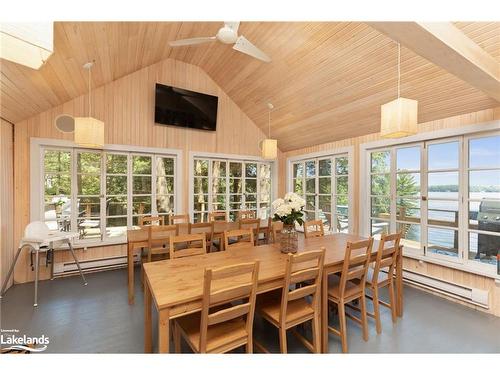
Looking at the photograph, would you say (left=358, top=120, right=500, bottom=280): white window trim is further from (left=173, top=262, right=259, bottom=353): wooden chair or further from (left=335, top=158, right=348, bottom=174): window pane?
(left=173, top=262, right=259, bottom=353): wooden chair

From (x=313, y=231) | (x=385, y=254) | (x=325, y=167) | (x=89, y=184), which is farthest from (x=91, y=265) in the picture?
(x=325, y=167)

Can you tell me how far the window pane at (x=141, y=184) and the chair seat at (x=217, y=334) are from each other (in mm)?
2947

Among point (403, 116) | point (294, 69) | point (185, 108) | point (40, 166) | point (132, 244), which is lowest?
point (132, 244)

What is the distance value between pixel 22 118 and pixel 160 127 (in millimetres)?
1818

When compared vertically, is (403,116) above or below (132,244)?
above

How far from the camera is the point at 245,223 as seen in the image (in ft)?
10.9

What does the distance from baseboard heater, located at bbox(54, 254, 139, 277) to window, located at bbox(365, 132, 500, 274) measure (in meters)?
4.21

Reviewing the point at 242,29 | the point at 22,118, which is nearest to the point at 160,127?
the point at 22,118

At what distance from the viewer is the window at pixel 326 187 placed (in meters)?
4.20

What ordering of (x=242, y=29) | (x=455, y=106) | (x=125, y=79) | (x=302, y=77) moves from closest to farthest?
(x=455, y=106) → (x=242, y=29) → (x=302, y=77) → (x=125, y=79)

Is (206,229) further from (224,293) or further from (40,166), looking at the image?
(40,166)

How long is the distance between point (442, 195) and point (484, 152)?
0.63 meters

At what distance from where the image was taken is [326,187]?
457 centimetres

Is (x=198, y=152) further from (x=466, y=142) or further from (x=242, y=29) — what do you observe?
(x=466, y=142)
